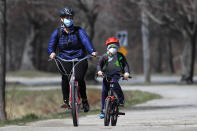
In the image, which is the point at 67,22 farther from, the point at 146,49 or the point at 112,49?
the point at 146,49

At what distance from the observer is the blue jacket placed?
965 centimetres

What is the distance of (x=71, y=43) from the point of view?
966 cm

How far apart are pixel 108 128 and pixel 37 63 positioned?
4882cm

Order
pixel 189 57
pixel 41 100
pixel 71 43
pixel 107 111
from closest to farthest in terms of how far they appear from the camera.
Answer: pixel 107 111
pixel 71 43
pixel 41 100
pixel 189 57

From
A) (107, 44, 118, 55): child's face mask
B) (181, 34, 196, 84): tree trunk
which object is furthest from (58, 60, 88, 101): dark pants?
(181, 34, 196, 84): tree trunk

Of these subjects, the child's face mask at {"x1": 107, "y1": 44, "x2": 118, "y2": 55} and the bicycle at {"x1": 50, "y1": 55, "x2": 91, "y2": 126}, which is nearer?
the bicycle at {"x1": 50, "y1": 55, "x2": 91, "y2": 126}

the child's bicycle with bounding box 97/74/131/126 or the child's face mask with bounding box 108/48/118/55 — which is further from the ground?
the child's face mask with bounding box 108/48/118/55

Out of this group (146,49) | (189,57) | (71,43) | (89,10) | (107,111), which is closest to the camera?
(107,111)

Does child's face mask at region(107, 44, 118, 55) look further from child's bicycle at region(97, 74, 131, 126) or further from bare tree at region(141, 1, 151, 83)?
bare tree at region(141, 1, 151, 83)

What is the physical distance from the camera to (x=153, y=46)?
62938 millimetres

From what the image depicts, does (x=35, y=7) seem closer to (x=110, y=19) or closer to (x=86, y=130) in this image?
(x=110, y=19)

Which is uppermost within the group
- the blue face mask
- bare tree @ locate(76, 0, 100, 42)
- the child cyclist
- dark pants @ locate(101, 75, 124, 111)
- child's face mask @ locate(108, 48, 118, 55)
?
bare tree @ locate(76, 0, 100, 42)

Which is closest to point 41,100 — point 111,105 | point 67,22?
point 67,22

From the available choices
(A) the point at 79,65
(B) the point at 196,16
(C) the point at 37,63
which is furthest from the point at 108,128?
(C) the point at 37,63
